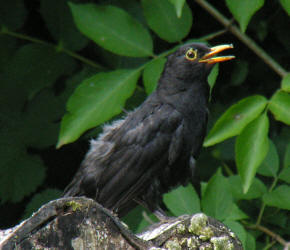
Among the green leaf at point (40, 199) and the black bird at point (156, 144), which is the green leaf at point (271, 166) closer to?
the black bird at point (156, 144)

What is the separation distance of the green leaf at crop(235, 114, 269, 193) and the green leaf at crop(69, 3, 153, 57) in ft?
2.66

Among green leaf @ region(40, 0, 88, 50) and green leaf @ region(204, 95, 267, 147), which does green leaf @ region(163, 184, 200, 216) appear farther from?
green leaf @ region(40, 0, 88, 50)

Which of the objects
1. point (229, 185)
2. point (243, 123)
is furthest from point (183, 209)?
point (243, 123)

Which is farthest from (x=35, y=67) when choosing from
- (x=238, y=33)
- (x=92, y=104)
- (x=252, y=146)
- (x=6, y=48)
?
(x=252, y=146)

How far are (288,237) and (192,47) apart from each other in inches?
48.9

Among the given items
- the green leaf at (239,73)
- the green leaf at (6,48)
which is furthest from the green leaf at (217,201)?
the green leaf at (6,48)

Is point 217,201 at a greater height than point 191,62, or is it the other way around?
point 191,62

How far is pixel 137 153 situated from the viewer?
342 centimetres

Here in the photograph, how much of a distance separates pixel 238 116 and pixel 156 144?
2.86 ft

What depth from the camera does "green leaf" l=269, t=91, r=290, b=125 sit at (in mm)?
2553

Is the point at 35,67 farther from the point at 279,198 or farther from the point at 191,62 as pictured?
the point at 279,198

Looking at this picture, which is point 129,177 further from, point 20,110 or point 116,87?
point 20,110

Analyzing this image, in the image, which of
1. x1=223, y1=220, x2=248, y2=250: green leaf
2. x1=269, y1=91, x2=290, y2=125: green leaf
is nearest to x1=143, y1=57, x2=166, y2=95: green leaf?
x1=269, y1=91, x2=290, y2=125: green leaf

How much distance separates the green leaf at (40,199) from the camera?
136 inches
